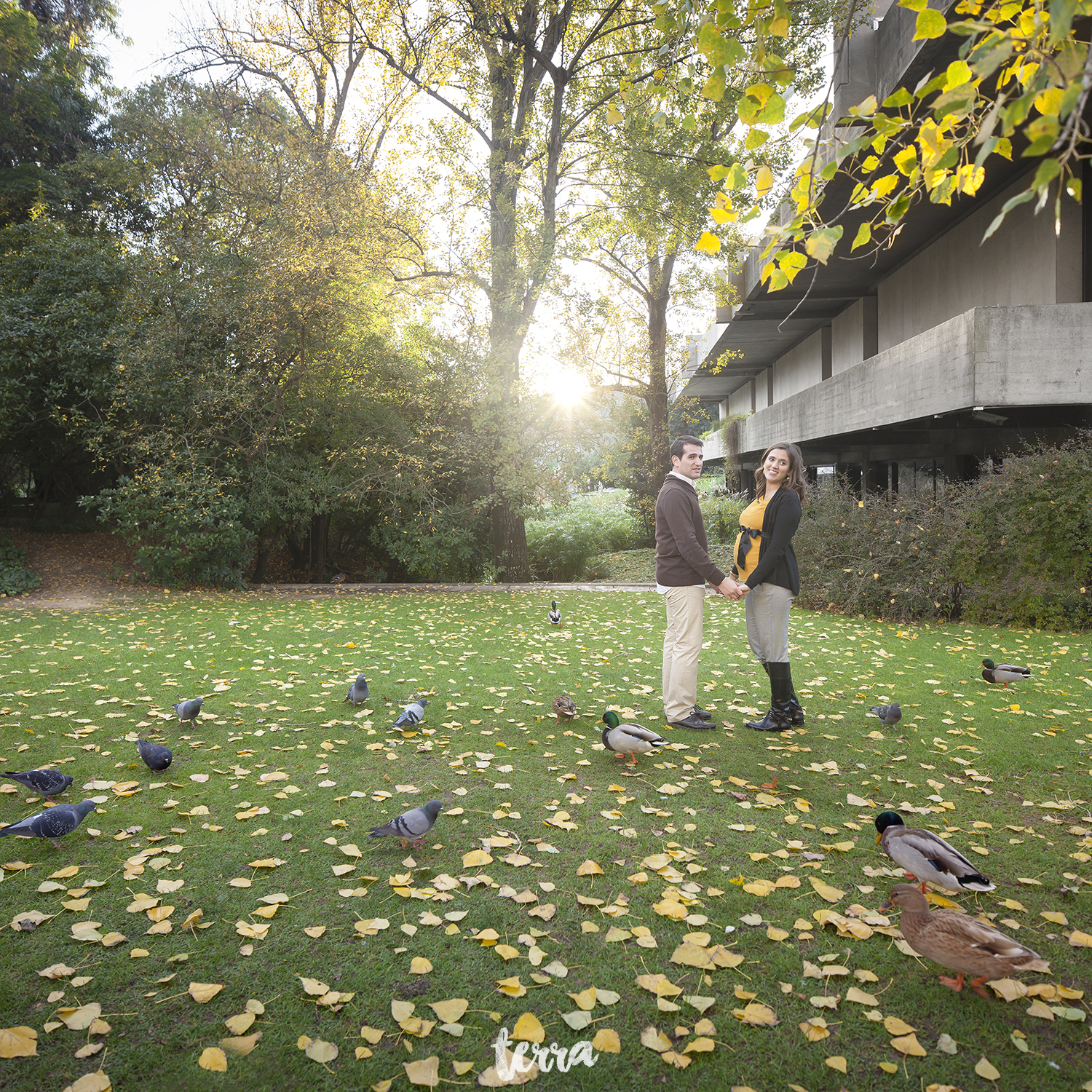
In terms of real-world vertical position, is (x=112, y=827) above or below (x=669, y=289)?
below

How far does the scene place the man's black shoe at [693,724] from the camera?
5.31 metres

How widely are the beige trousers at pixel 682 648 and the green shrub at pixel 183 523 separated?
395 inches

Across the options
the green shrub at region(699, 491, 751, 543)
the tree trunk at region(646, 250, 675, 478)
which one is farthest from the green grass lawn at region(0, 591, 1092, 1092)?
the tree trunk at region(646, 250, 675, 478)

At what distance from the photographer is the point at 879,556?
10625 millimetres

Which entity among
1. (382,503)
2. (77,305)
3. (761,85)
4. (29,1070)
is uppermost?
(77,305)

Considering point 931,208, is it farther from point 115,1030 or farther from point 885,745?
point 115,1030

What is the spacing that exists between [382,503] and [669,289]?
12584mm

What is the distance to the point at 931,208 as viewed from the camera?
46.9 feet

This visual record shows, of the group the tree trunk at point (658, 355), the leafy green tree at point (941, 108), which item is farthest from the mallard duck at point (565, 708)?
the tree trunk at point (658, 355)

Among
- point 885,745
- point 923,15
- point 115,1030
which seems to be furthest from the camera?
point 885,745

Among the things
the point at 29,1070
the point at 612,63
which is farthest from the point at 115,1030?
the point at 612,63

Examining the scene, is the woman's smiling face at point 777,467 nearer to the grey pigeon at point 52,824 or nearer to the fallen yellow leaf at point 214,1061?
the fallen yellow leaf at point 214,1061

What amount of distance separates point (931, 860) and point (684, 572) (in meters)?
2.51

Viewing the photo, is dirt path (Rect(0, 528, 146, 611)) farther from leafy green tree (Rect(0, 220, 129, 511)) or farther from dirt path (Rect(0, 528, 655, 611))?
leafy green tree (Rect(0, 220, 129, 511))
